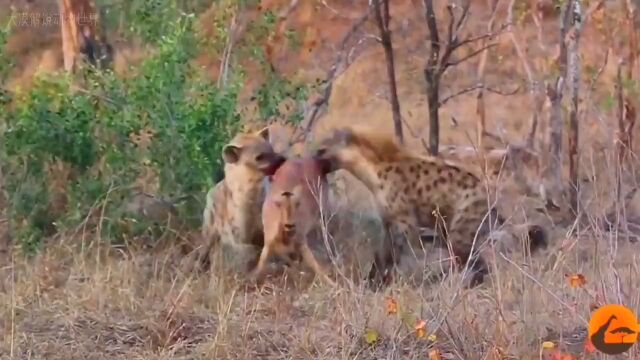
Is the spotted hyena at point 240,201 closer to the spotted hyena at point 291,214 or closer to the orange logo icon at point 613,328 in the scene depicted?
the spotted hyena at point 291,214

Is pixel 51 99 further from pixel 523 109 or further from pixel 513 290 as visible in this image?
pixel 523 109

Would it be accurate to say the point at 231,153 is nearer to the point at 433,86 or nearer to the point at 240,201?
the point at 240,201

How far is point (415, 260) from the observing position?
17.5 ft

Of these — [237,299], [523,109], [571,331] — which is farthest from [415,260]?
[523,109]

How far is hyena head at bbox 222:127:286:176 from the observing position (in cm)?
542

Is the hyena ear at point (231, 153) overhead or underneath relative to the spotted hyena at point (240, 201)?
overhead

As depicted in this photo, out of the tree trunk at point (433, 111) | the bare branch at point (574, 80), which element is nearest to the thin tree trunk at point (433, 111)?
the tree trunk at point (433, 111)

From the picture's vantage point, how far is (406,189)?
5.56 metres

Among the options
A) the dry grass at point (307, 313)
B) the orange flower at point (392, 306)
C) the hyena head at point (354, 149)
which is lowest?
the dry grass at point (307, 313)

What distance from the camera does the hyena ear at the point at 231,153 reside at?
5414mm

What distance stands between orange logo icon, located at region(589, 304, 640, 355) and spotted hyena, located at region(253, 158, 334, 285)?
2.04m

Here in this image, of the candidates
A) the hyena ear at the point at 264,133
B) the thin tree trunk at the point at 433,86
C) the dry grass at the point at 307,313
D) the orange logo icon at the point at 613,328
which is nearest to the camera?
the orange logo icon at the point at 613,328

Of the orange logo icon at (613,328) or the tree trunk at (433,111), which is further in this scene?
the tree trunk at (433,111)

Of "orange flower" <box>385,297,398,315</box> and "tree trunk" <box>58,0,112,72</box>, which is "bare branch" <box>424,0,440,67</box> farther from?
"orange flower" <box>385,297,398,315</box>
